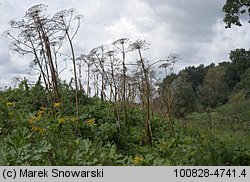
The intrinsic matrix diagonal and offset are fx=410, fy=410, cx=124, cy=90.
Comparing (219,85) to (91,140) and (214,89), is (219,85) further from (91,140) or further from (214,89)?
(91,140)

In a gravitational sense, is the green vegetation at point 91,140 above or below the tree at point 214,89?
below

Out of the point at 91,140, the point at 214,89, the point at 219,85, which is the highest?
the point at 219,85

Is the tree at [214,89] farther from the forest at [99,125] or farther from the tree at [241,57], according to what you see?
the forest at [99,125]

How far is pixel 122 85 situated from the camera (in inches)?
297

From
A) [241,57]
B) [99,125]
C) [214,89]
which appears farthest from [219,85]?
[99,125]

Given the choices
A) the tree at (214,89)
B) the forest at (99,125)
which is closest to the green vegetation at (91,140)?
the forest at (99,125)

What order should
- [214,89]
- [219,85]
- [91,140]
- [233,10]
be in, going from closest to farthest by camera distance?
[91,140]
[233,10]
[214,89]
[219,85]

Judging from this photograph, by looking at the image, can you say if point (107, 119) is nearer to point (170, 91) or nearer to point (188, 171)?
point (170, 91)

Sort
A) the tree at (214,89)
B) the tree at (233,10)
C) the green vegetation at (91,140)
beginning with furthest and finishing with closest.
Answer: the tree at (214,89) < the tree at (233,10) < the green vegetation at (91,140)

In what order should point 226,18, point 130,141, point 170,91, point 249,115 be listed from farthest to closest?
point 226,18 < point 249,115 < point 170,91 < point 130,141

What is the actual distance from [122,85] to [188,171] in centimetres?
452

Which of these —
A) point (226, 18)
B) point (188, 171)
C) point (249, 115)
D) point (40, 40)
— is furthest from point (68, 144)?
point (226, 18)

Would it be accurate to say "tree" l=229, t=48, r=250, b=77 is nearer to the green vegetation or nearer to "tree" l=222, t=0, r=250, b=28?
"tree" l=222, t=0, r=250, b=28

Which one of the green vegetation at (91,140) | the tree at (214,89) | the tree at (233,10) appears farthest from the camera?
the tree at (214,89)
